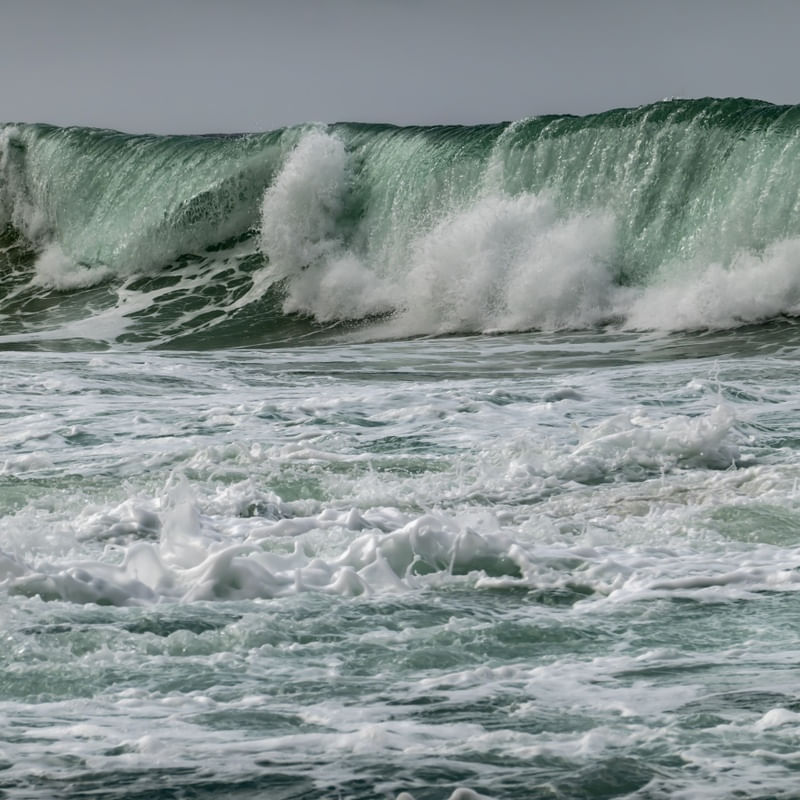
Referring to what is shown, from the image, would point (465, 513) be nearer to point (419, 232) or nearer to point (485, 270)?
point (485, 270)

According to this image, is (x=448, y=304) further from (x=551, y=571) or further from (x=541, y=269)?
(x=551, y=571)

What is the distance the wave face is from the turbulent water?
0.06 m

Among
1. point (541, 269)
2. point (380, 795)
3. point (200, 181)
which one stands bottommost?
point (380, 795)

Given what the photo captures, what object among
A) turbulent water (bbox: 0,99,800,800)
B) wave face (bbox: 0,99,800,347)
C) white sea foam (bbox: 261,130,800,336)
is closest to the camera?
turbulent water (bbox: 0,99,800,800)

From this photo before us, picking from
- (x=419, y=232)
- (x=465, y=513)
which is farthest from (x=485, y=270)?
(x=465, y=513)

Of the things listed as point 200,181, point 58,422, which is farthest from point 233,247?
point 58,422

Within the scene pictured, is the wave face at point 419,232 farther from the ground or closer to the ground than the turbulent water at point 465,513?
farther from the ground

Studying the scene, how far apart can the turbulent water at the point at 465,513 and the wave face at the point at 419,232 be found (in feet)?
0.20

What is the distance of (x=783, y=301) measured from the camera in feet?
52.8

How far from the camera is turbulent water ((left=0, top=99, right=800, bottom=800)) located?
389 cm

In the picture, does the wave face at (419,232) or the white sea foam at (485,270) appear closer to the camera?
the white sea foam at (485,270)

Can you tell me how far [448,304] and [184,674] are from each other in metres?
14.1

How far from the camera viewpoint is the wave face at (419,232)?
56.2ft

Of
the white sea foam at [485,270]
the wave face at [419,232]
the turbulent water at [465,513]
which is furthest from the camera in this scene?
the wave face at [419,232]
